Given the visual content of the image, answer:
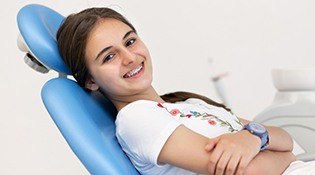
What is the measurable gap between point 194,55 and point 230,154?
1158 mm

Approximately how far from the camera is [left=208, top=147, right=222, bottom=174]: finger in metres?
0.93

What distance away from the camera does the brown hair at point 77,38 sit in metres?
1.14

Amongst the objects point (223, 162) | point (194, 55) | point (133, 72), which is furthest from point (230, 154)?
point (194, 55)

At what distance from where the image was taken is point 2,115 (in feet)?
6.21

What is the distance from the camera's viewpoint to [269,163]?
999 mm

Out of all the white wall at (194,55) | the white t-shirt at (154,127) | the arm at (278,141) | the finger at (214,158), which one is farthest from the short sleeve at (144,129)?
the white wall at (194,55)

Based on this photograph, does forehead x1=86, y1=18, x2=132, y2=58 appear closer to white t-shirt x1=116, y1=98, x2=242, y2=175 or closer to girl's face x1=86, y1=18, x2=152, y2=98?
girl's face x1=86, y1=18, x2=152, y2=98

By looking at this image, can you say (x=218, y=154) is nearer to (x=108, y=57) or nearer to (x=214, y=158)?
(x=214, y=158)

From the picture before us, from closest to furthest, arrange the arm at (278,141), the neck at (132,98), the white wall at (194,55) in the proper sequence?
the arm at (278,141) → the neck at (132,98) → the white wall at (194,55)

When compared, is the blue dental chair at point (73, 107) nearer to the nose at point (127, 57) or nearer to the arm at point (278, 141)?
the nose at point (127, 57)

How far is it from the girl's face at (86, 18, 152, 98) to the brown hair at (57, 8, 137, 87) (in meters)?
0.01

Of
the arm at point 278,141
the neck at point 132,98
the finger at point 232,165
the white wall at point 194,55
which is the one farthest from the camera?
the white wall at point 194,55

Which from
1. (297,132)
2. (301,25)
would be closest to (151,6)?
(301,25)

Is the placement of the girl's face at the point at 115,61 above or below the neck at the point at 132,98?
above
